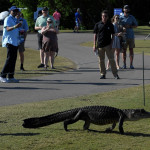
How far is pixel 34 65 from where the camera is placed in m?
18.7

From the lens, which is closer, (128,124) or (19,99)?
(128,124)

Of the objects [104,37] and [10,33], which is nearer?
[10,33]

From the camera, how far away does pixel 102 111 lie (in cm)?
753

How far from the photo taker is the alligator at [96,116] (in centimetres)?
752

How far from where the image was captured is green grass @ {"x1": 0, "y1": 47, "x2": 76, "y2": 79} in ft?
53.3

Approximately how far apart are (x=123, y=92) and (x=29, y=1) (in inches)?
1118

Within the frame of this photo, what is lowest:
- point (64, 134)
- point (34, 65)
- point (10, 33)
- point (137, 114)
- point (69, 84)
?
point (34, 65)

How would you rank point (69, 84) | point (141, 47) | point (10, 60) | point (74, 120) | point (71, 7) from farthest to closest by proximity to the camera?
1. point (71, 7)
2. point (141, 47)
3. point (10, 60)
4. point (69, 84)
5. point (74, 120)

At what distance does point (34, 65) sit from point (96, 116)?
11340 millimetres

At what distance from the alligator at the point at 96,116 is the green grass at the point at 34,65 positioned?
6208mm

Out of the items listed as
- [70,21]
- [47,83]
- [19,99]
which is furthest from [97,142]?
[70,21]

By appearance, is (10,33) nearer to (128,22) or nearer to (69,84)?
(69,84)

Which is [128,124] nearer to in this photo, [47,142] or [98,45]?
[47,142]

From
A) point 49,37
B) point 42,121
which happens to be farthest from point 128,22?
point 42,121
